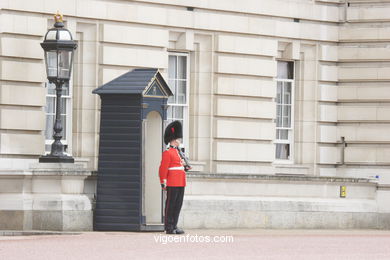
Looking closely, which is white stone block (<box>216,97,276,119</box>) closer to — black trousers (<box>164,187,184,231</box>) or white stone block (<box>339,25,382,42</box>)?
white stone block (<box>339,25,382,42</box>)

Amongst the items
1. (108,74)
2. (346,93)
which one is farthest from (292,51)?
(108,74)

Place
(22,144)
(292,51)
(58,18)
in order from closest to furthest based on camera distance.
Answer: (58,18) < (22,144) < (292,51)

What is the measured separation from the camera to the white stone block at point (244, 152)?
2659 cm

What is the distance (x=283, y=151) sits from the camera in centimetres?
2825

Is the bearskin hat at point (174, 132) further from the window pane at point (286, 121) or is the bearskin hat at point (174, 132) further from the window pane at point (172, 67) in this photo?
the window pane at point (286, 121)

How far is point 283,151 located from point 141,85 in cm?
689

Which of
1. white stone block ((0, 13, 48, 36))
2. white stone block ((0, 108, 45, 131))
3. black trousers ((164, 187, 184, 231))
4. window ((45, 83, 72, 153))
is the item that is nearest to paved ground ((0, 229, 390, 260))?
black trousers ((164, 187, 184, 231))

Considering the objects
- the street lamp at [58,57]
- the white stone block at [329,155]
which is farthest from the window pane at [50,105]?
the white stone block at [329,155]

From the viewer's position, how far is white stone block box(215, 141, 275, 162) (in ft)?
87.2

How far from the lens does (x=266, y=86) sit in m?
27.3

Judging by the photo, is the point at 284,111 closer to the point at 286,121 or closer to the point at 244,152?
the point at 286,121

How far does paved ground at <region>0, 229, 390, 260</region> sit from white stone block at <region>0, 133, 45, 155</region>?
2.80 metres

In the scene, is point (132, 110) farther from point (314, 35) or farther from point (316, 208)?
point (314, 35)

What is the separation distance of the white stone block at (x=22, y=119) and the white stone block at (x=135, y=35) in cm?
194
